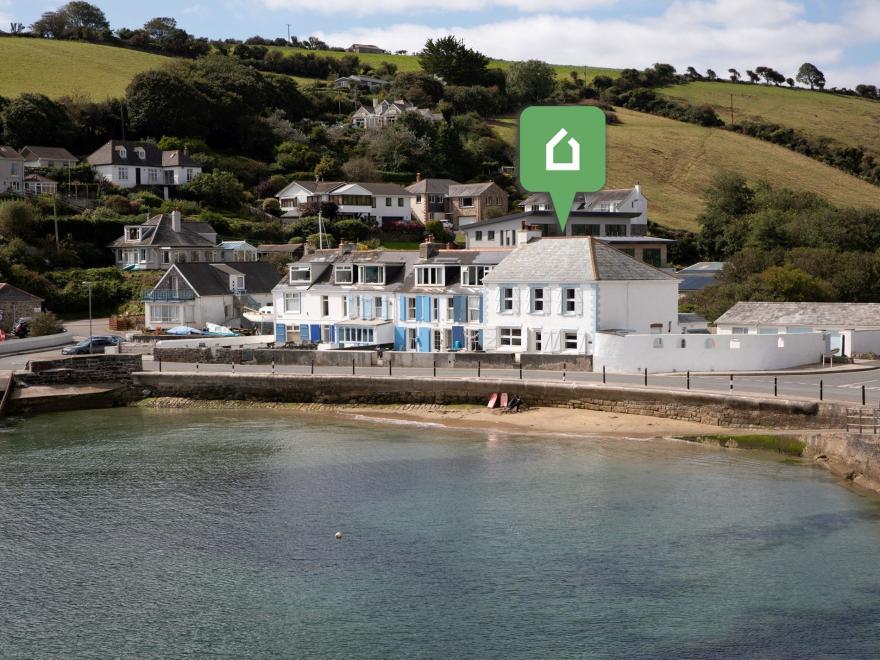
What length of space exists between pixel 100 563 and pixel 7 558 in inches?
107

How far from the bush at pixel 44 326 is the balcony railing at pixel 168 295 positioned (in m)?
5.91

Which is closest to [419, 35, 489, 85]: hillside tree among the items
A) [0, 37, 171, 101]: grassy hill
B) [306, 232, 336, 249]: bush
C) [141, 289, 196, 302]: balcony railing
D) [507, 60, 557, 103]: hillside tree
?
[507, 60, 557, 103]: hillside tree

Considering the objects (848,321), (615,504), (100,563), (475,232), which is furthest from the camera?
(475,232)

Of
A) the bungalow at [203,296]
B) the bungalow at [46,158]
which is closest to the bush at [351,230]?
the bungalow at [203,296]

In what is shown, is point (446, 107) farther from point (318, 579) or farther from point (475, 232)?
point (318, 579)

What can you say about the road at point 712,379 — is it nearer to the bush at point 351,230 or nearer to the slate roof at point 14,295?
the slate roof at point 14,295

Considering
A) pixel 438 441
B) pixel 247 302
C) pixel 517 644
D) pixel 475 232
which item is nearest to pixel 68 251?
pixel 247 302

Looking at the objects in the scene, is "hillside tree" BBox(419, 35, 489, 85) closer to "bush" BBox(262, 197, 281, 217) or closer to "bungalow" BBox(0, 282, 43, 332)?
"bush" BBox(262, 197, 281, 217)

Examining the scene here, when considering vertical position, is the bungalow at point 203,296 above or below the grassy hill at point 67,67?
below

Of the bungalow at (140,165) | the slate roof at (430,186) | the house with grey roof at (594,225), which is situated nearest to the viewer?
the house with grey roof at (594,225)

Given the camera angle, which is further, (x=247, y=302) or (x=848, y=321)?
(x=247, y=302)

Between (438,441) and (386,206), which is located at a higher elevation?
(386,206)

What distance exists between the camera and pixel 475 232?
79.2 metres

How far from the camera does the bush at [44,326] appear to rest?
6284 centimetres
